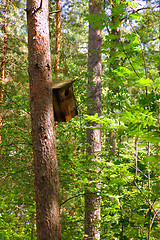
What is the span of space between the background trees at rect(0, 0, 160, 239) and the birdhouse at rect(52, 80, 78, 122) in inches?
22.2

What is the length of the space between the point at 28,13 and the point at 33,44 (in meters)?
0.45

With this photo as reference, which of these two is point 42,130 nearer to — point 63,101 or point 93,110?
point 63,101

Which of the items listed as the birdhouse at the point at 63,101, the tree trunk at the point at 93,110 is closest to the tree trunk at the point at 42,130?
the birdhouse at the point at 63,101

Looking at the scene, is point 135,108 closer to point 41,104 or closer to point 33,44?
point 41,104

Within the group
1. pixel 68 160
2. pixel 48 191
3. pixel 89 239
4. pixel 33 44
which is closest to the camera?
pixel 48 191

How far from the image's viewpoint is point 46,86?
2898 mm

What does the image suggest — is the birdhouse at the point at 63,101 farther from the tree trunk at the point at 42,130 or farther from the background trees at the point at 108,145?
the background trees at the point at 108,145

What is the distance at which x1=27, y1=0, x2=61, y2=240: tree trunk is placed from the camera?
271 cm

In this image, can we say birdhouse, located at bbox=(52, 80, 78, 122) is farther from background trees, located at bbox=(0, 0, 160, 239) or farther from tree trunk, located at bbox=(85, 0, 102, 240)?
tree trunk, located at bbox=(85, 0, 102, 240)

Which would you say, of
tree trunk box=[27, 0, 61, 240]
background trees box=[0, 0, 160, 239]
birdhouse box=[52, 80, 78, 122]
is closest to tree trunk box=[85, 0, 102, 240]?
background trees box=[0, 0, 160, 239]

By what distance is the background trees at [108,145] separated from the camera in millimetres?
1742

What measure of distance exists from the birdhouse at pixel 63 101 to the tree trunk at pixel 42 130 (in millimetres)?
250

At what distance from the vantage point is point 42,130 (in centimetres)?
278

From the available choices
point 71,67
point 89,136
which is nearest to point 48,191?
point 89,136
